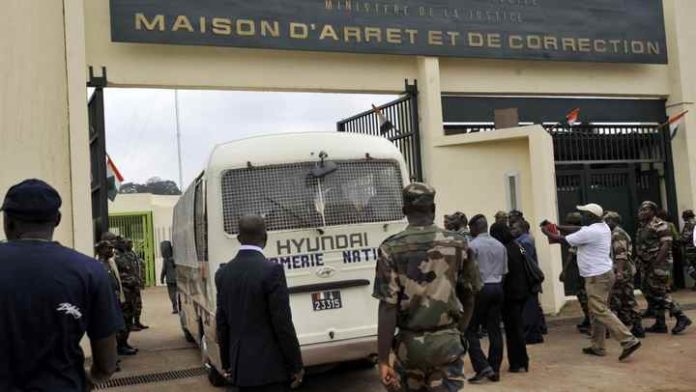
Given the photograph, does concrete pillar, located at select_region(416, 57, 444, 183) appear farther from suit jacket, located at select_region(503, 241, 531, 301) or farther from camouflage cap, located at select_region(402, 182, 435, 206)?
camouflage cap, located at select_region(402, 182, 435, 206)

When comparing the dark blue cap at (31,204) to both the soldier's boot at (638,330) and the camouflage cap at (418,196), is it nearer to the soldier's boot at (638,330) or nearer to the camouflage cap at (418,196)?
the camouflage cap at (418,196)

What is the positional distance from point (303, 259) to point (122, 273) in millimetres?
4929

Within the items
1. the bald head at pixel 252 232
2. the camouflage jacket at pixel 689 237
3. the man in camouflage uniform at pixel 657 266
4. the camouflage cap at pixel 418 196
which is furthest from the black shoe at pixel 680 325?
the bald head at pixel 252 232

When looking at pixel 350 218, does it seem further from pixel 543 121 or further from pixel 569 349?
pixel 543 121

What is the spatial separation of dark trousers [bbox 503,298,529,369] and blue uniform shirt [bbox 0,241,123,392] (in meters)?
5.35

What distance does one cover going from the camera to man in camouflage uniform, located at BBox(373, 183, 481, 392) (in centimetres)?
360

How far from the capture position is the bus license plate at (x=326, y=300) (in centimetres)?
621

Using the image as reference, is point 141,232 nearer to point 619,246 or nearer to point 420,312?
point 619,246

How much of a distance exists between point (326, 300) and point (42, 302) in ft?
12.6

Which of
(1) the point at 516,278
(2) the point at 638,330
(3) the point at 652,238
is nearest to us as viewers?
(1) the point at 516,278

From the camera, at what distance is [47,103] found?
9125 millimetres

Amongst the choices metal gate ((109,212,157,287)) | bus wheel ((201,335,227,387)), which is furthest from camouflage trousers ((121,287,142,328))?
metal gate ((109,212,157,287))

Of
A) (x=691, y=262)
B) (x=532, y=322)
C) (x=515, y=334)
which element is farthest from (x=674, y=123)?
(x=515, y=334)

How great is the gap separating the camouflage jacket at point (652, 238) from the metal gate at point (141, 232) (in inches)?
718
